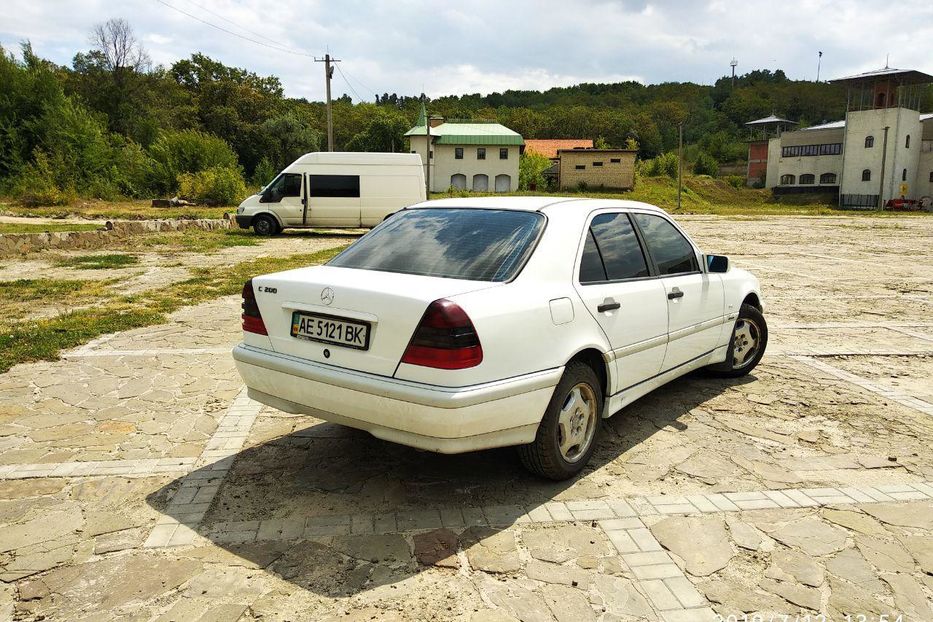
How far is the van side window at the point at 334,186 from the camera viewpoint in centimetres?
2120

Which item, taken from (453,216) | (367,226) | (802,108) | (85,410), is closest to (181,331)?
(85,410)

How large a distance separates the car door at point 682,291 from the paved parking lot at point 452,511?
552 mm

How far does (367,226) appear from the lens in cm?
2212

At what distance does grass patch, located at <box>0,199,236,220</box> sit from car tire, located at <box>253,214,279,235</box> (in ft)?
14.9

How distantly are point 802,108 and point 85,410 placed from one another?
130 meters

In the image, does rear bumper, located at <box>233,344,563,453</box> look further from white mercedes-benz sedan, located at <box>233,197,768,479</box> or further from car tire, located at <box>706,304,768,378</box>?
car tire, located at <box>706,304,768,378</box>

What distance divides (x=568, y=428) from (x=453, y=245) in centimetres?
125

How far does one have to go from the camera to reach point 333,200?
2145 centimetres

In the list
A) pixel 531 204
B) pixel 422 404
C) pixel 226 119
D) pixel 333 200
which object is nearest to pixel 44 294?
pixel 531 204

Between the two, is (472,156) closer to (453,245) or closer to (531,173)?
(531,173)

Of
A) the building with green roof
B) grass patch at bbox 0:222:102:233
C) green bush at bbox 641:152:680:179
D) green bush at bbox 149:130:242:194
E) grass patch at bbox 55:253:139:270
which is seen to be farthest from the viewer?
green bush at bbox 641:152:680:179

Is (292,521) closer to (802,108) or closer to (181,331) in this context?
(181,331)

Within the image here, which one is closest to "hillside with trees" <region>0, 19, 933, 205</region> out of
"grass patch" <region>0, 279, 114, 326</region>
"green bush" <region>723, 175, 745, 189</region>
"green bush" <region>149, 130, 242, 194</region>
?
"green bush" <region>149, 130, 242, 194</region>

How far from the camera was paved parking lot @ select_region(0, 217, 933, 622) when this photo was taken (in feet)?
8.62
